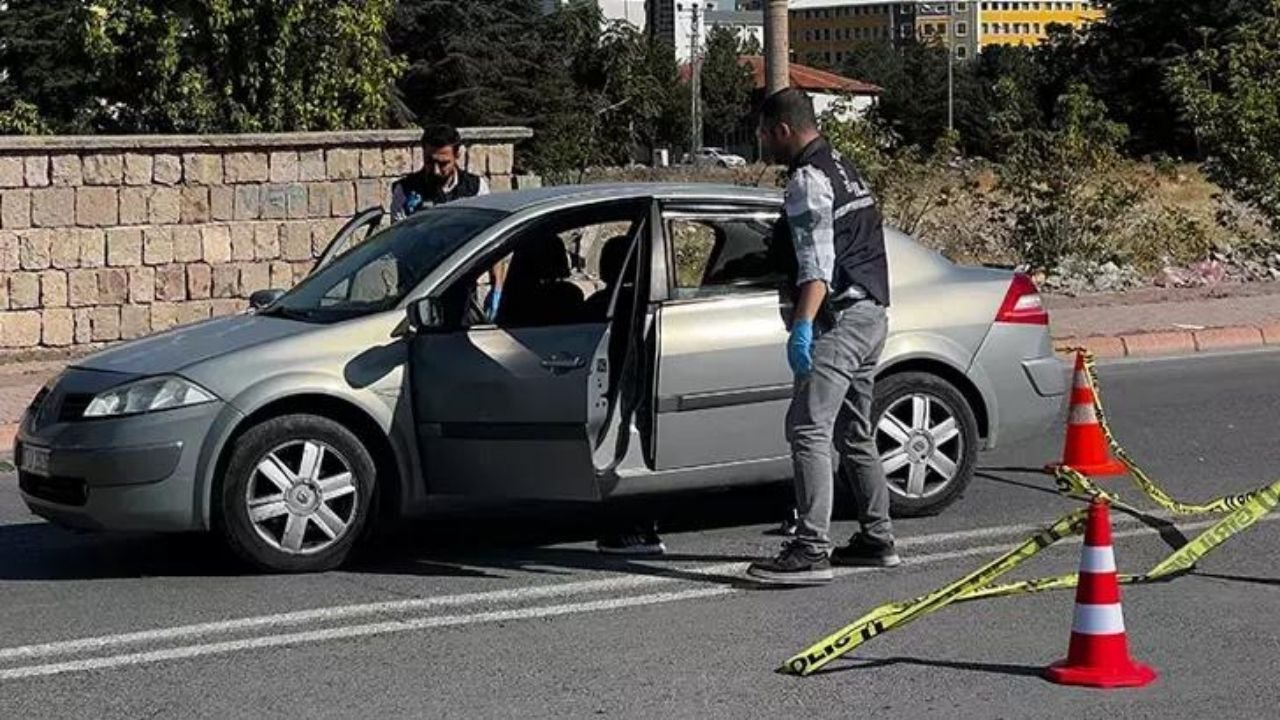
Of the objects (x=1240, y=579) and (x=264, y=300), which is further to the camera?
(x=264, y=300)

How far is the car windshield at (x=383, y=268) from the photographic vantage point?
8.38 meters

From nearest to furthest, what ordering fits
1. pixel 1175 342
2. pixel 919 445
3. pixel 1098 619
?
pixel 1098 619 → pixel 919 445 → pixel 1175 342

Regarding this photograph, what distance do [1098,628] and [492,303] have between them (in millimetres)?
3146

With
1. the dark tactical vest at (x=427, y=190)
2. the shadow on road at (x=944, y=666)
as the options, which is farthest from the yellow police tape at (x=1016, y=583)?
the dark tactical vest at (x=427, y=190)

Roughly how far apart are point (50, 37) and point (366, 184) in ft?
129

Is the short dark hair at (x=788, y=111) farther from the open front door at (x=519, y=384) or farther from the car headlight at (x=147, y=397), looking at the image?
the car headlight at (x=147, y=397)

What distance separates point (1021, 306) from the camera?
30.2 ft

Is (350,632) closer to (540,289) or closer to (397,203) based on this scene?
(540,289)

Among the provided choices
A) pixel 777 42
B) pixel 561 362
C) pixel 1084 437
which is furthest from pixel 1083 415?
pixel 777 42

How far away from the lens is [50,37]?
53.7 metres

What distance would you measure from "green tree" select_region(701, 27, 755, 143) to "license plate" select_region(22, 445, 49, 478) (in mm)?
98897

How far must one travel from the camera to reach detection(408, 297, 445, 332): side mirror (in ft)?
26.2

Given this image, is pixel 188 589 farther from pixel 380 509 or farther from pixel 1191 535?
pixel 1191 535

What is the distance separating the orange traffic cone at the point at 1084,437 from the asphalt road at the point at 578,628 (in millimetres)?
740
